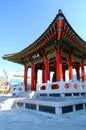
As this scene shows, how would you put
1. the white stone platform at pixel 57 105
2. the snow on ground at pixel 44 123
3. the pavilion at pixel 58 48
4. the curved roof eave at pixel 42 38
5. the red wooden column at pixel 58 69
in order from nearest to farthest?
the snow on ground at pixel 44 123, the white stone platform at pixel 57 105, the curved roof eave at pixel 42 38, the pavilion at pixel 58 48, the red wooden column at pixel 58 69

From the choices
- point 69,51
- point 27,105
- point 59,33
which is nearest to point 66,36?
point 59,33

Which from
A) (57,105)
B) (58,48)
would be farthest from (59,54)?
(57,105)

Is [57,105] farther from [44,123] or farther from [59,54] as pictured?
[59,54]

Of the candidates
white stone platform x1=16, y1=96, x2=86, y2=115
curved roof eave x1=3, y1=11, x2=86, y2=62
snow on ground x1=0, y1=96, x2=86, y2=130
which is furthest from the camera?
curved roof eave x1=3, y1=11, x2=86, y2=62

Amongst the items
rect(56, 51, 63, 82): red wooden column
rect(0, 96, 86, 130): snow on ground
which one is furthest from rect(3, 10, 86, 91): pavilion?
rect(0, 96, 86, 130): snow on ground

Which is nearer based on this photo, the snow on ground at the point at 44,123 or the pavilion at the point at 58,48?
the snow on ground at the point at 44,123

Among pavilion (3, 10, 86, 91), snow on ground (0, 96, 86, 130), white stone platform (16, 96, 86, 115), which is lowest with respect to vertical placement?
snow on ground (0, 96, 86, 130)

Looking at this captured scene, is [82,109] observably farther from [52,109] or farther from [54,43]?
[54,43]

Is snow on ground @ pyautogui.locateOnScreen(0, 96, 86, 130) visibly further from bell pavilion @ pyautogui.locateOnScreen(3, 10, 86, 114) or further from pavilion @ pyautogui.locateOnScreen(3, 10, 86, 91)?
pavilion @ pyautogui.locateOnScreen(3, 10, 86, 91)

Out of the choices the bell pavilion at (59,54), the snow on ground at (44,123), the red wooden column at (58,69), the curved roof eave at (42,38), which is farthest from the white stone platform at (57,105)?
the curved roof eave at (42,38)

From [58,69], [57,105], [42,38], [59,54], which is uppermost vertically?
[42,38]

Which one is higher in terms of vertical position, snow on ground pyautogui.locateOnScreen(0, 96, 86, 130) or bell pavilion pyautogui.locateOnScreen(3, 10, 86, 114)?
bell pavilion pyautogui.locateOnScreen(3, 10, 86, 114)

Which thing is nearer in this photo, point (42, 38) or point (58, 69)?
point (58, 69)

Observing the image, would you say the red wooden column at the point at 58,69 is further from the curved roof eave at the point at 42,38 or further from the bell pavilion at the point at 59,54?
the curved roof eave at the point at 42,38
